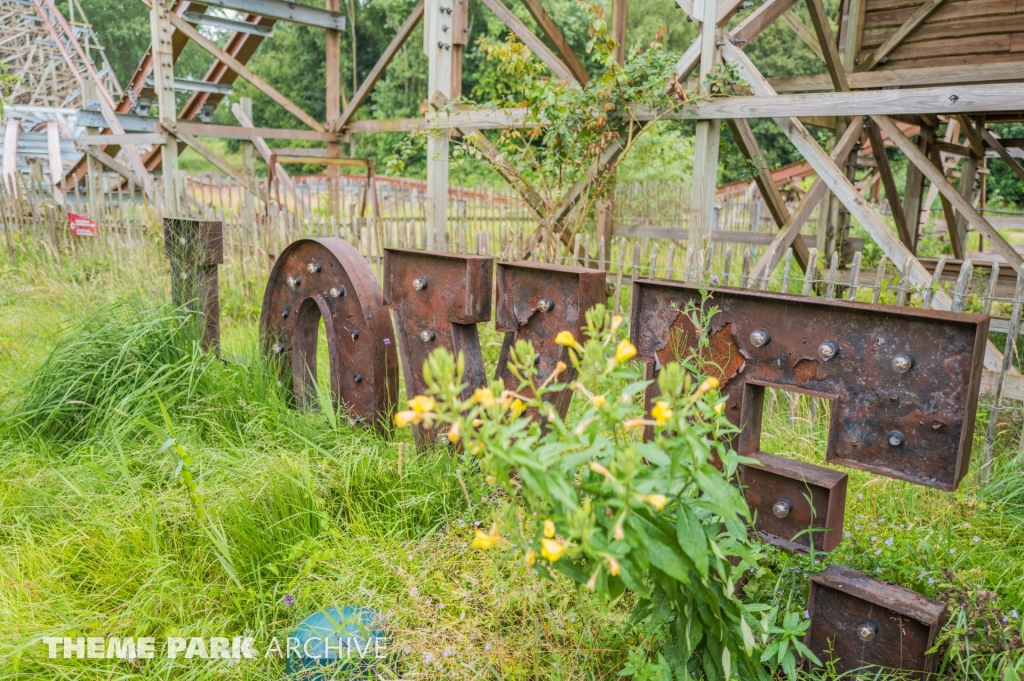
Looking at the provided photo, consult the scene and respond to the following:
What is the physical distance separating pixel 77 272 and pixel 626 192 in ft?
25.2

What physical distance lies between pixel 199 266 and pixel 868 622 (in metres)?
3.34

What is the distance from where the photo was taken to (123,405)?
10.7 feet

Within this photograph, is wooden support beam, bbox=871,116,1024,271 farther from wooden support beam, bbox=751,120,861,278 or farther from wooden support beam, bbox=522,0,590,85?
wooden support beam, bbox=522,0,590,85

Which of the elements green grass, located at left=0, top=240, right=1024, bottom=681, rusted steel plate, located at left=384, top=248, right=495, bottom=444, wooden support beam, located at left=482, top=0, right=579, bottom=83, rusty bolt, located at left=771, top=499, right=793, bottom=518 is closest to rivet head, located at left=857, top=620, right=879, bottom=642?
green grass, located at left=0, top=240, right=1024, bottom=681

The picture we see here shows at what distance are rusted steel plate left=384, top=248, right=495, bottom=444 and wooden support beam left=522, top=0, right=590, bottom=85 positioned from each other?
3835 mm

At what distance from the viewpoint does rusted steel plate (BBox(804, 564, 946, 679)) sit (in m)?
1.79

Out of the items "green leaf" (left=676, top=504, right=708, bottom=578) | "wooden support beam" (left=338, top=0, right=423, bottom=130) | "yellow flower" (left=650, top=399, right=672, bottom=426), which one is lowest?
"green leaf" (left=676, top=504, right=708, bottom=578)

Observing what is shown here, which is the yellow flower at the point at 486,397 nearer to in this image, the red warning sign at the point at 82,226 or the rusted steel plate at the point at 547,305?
the rusted steel plate at the point at 547,305

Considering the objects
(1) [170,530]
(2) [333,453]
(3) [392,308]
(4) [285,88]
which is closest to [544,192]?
(3) [392,308]

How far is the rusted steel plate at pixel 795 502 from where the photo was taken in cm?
193

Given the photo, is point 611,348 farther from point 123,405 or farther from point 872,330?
point 123,405

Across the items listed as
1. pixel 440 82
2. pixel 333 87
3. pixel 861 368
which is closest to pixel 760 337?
pixel 861 368

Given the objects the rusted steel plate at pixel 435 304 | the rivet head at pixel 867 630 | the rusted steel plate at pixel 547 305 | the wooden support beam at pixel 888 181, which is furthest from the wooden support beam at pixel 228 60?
the rivet head at pixel 867 630

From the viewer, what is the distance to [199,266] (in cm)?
377
